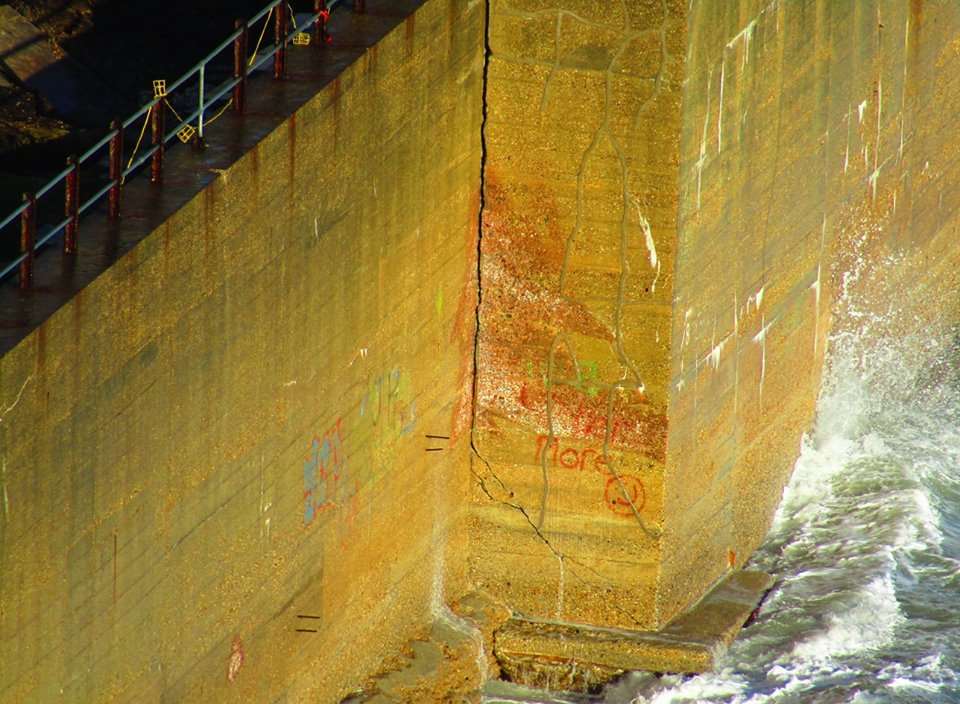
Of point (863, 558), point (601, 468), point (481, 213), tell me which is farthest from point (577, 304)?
point (863, 558)

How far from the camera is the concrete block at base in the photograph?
13477 millimetres

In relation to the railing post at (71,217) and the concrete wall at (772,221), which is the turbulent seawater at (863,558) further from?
the railing post at (71,217)

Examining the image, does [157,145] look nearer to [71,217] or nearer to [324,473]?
[71,217]

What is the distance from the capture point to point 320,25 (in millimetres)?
11875

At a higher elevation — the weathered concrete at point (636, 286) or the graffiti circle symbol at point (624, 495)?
the weathered concrete at point (636, 286)

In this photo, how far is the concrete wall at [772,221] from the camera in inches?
520

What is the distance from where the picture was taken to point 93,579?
9.90m

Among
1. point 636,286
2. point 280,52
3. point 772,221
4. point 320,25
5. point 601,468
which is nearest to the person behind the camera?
point 280,52

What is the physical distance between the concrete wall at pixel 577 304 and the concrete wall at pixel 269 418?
0.21m

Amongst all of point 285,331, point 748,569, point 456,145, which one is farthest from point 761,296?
point 285,331

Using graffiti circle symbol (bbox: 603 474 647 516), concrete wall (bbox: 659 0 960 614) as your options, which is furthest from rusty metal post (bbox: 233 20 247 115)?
graffiti circle symbol (bbox: 603 474 647 516)

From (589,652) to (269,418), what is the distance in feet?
10.4

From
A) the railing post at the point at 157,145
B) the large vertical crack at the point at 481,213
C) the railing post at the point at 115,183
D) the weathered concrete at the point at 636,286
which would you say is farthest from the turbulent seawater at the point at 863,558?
the railing post at the point at 115,183

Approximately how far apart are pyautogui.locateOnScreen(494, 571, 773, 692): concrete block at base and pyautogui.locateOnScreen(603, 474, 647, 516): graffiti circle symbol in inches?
32.2
